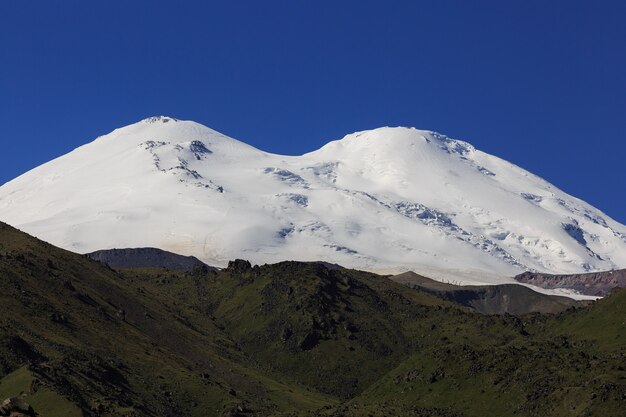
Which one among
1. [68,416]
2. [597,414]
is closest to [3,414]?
[68,416]

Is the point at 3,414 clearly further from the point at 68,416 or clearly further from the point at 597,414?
the point at 597,414

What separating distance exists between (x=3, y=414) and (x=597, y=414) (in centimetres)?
13276

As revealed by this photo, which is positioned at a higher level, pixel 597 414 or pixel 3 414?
pixel 597 414

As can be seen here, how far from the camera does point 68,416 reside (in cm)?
19962

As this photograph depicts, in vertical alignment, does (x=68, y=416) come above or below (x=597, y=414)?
below

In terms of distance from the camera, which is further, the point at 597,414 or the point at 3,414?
the point at 597,414

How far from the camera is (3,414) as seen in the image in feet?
300

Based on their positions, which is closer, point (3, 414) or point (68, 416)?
point (3, 414)

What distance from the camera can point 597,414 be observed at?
199125 millimetres

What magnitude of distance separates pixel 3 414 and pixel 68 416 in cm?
11146
